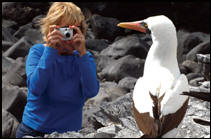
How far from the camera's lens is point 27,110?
1064 millimetres

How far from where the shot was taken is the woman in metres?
1.00

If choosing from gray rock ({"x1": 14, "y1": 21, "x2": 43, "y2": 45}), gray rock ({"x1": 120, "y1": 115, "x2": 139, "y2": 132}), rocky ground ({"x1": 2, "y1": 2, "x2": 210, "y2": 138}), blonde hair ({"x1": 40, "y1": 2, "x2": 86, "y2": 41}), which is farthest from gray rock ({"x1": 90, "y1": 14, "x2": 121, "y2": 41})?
blonde hair ({"x1": 40, "y1": 2, "x2": 86, "y2": 41})

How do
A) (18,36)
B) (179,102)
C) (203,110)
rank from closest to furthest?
(179,102) < (203,110) < (18,36)

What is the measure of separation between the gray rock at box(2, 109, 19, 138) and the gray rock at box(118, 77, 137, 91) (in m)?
1.48

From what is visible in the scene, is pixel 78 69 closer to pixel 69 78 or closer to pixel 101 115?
pixel 69 78

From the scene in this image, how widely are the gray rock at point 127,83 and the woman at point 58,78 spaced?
2341 mm

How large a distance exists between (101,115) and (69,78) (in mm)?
663

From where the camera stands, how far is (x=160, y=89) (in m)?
0.89

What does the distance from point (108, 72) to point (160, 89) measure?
2900 mm

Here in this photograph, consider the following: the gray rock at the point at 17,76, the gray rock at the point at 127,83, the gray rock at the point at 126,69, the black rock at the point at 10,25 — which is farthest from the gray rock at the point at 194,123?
the black rock at the point at 10,25

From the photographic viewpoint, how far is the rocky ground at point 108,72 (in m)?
1.25

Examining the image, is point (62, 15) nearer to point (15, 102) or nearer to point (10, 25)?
point (15, 102)

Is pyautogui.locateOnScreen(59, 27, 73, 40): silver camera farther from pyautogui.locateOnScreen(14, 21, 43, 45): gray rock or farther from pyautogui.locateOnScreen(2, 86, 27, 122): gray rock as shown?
pyautogui.locateOnScreen(14, 21, 43, 45): gray rock

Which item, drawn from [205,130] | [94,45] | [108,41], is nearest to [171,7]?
[108,41]
